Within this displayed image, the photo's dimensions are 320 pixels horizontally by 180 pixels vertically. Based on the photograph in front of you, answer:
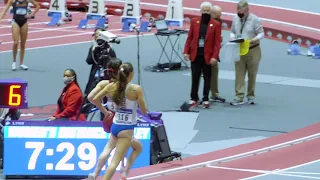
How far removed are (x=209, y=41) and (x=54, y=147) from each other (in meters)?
4.82

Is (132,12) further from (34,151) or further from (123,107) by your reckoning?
(123,107)

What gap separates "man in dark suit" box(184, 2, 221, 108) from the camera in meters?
14.9

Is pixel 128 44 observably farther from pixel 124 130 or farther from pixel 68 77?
pixel 124 130

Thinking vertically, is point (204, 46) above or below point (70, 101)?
above

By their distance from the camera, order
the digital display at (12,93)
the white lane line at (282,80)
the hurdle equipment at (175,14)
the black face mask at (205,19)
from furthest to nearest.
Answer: the hurdle equipment at (175,14)
the white lane line at (282,80)
the black face mask at (205,19)
the digital display at (12,93)

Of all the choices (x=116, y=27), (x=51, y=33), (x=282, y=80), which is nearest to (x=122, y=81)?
(x=282, y=80)

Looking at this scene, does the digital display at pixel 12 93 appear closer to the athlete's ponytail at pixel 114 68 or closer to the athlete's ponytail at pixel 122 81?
the athlete's ponytail at pixel 114 68

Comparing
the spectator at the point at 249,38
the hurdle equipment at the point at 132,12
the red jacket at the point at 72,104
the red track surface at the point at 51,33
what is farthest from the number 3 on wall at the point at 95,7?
the red jacket at the point at 72,104

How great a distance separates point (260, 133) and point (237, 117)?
3.84ft

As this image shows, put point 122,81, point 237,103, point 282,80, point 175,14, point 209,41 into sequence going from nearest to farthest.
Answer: point 122,81
point 209,41
point 237,103
point 282,80
point 175,14

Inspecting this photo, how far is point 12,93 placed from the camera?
10.9 metres

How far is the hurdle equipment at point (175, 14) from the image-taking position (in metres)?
24.6

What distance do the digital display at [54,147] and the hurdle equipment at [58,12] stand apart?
15488 millimetres

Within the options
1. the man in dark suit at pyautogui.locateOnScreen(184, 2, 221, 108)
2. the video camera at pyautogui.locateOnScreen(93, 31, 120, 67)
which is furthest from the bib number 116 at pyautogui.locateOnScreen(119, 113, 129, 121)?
the man in dark suit at pyautogui.locateOnScreen(184, 2, 221, 108)
